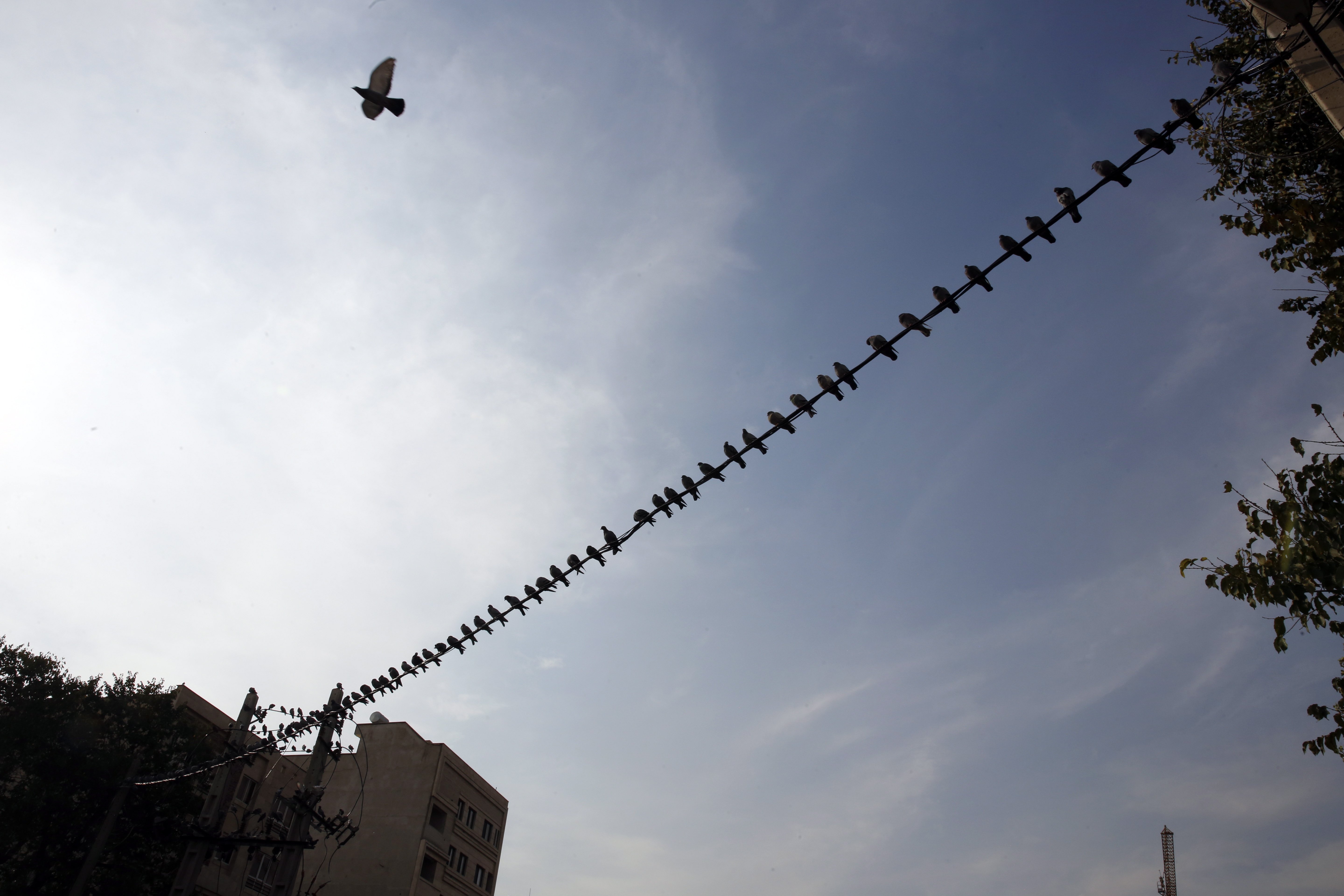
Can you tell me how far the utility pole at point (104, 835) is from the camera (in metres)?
11.7

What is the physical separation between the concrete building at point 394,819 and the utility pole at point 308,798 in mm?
20484

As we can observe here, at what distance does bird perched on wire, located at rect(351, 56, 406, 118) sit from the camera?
22.2 feet

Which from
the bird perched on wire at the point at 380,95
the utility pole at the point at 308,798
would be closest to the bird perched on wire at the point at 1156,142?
the bird perched on wire at the point at 380,95

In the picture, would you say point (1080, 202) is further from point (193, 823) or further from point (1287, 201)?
point (193, 823)

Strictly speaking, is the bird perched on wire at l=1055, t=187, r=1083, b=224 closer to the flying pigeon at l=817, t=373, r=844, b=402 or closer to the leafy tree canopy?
the flying pigeon at l=817, t=373, r=844, b=402

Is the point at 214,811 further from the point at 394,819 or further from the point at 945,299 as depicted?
the point at 394,819

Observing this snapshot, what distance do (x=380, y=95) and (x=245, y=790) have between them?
104ft

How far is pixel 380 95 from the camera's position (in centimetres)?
679

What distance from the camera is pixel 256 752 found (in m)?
13.1

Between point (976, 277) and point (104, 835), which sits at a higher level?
point (976, 277)

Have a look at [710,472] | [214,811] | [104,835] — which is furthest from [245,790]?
[710,472]

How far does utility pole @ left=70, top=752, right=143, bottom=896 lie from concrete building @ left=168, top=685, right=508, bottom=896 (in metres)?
18.5

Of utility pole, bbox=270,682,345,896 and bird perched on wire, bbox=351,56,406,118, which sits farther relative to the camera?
utility pole, bbox=270,682,345,896

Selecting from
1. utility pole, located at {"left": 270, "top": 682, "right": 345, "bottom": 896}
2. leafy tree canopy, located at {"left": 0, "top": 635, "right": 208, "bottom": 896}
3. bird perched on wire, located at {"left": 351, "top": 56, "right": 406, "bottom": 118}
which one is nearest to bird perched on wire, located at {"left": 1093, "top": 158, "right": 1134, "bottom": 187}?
bird perched on wire, located at {"left": 351, "top": 56, "right": 406, "bottom": 118}
